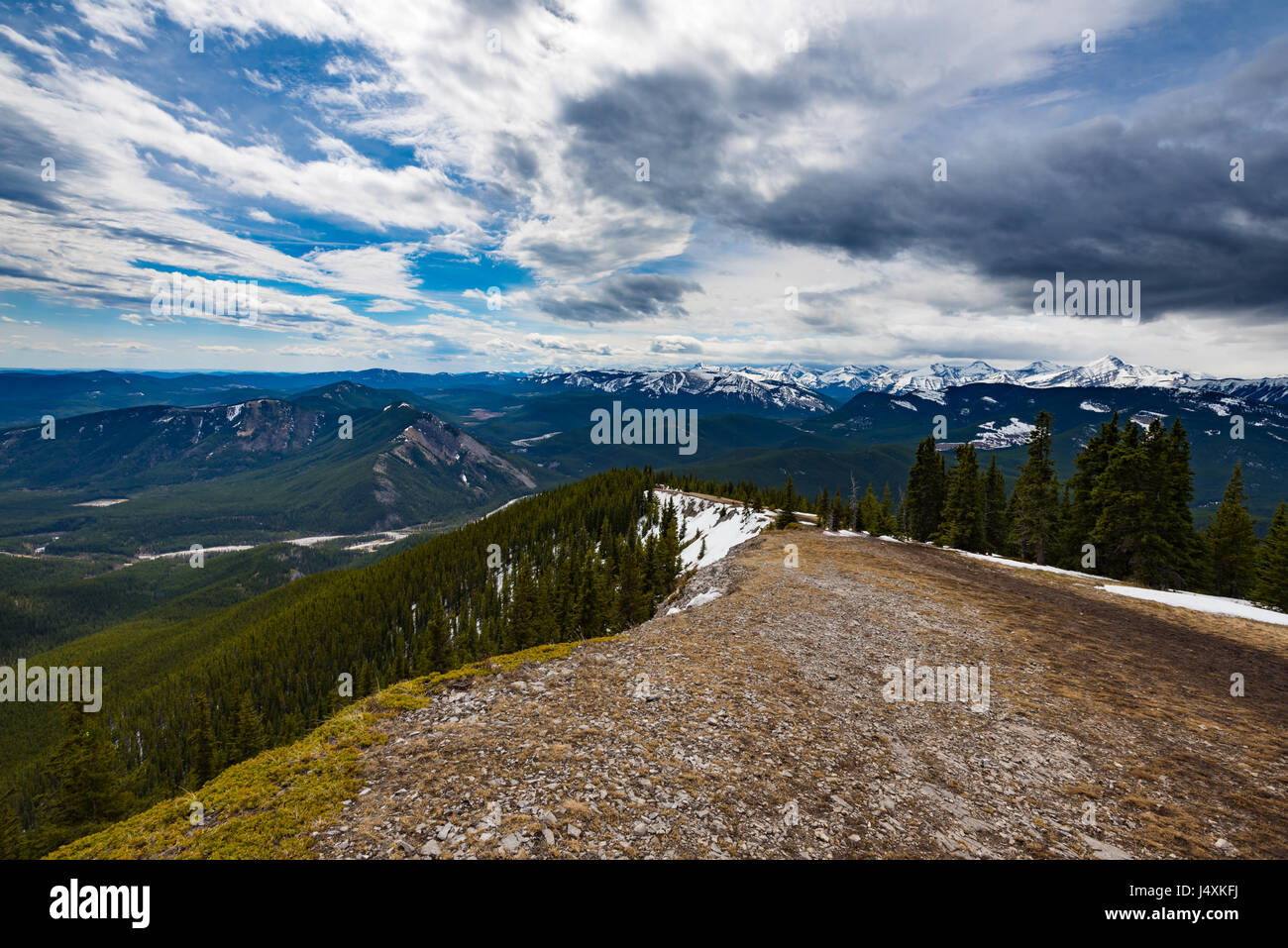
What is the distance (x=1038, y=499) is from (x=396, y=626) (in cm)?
11493

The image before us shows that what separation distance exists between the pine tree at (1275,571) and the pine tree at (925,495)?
87.6ft

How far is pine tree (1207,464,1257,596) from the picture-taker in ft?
154

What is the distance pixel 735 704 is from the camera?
13.3 metres

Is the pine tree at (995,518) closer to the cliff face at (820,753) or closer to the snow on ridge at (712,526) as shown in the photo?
the snow on ridge at (712,526)

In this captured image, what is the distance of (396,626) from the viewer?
107 metres

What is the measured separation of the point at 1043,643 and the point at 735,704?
53.1ft

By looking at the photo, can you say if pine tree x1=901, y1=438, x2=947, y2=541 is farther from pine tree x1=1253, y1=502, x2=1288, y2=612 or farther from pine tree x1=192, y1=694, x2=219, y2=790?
pine tree x1=192, y1=694, x2=219, y2=790

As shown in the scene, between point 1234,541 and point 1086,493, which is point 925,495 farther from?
point 1234,541

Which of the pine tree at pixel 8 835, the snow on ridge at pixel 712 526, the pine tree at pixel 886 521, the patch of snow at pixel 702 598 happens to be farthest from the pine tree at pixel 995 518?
the pine tree at pixel 8 835

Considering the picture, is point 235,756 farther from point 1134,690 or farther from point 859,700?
point 1134,690

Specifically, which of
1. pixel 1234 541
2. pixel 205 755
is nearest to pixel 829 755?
pixel 205 755

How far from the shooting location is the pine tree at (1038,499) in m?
49.0

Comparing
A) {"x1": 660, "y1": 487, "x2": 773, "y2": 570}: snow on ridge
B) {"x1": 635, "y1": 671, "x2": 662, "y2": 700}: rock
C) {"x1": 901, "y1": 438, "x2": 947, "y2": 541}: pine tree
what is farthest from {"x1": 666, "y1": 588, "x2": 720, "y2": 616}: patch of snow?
{"x1": 901, "y1": 438, "x2": 947, "y2": 541}: pine tree

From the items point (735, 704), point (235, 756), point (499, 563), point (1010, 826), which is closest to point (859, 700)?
point (735, 704)
